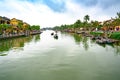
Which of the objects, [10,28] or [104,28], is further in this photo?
[104,28]

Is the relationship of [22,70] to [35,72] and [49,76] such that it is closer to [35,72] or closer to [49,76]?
[35,72]

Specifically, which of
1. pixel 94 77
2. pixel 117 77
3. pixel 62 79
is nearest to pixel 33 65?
pixel 62 79

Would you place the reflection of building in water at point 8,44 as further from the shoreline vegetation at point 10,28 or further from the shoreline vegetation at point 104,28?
the shoreline vegetation at point 104,28

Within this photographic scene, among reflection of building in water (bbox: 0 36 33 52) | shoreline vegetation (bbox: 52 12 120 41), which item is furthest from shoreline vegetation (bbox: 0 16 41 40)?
shoreline vegetation (bbox: 52 12 120 41)

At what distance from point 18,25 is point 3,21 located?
1309 centimetres

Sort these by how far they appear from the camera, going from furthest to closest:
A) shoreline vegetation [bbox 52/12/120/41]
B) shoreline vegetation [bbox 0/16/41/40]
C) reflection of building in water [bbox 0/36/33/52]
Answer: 1. shoreline vegetation [bbox 0/16/41/40]
2. shoreline vegetation [bbox 52/12/120/41]
3. reflection of building in water [bbox 0/36/33/52]

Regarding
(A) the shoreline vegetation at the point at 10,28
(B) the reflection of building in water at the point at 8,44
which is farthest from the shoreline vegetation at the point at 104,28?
(A) the shoreline vegetation at the point at 10,28

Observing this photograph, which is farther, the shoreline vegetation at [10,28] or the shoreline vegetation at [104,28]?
the shoreline vegetation at [10,28]

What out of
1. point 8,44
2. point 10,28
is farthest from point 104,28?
point 8,44

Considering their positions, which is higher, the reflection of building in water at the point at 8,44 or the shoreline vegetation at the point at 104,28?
the shoreline vegetation at the point at 104,28

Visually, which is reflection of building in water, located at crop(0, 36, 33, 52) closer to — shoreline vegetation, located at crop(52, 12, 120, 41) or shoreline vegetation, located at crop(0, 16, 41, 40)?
shoreline vegetation, located at crop(0, 16, 41, 40)

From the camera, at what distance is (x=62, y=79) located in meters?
22.8

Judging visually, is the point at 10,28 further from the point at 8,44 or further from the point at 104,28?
the point at 104,28

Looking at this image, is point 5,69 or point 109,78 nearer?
point 109,78
